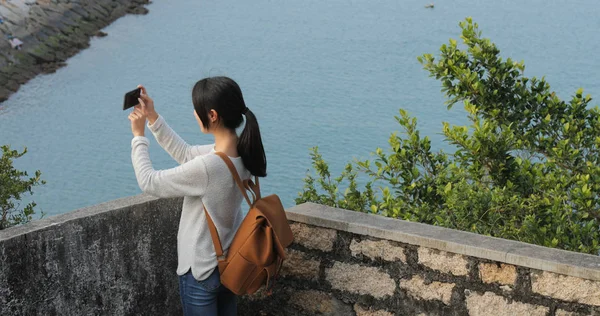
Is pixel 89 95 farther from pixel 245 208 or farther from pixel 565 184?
pixel 565 184

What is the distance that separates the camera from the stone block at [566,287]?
3.30 metres

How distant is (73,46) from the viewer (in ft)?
80.4

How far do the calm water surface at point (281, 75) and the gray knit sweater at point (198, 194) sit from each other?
1285 centimetres

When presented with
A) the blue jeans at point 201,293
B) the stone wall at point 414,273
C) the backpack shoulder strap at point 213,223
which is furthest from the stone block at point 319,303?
the backpack shoulder strap at point 213,223

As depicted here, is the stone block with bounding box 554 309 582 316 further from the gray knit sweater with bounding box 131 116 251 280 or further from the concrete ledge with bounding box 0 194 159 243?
the concrete ledge with bounding box 0 194 159 243

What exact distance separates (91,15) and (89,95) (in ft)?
18.7

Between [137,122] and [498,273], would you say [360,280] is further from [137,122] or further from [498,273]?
[137,122]

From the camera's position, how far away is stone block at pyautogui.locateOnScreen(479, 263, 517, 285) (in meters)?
3.48

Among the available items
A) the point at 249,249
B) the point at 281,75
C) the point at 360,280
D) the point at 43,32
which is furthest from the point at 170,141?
the point at 43,32

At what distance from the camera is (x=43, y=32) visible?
24.0 m

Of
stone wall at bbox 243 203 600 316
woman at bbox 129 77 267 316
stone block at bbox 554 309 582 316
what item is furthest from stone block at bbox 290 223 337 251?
stone block at bbox 554 309 582 316

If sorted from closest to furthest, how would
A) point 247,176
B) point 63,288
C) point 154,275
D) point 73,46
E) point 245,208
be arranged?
point 247,176 → point 63,288 → point 154,275 → point 245,208 → point 73,46

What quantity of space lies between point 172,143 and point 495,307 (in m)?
1.48

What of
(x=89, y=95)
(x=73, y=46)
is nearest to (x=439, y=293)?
(x=89, y=95)
